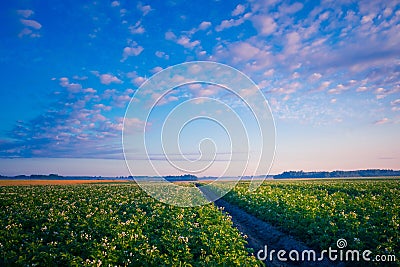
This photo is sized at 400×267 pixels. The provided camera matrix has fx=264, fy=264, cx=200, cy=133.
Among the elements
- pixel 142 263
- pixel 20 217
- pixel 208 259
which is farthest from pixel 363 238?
pixel 20 217

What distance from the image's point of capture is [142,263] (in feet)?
24.5

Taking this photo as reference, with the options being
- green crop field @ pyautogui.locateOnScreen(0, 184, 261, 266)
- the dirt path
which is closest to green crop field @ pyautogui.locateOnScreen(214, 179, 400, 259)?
the dirt path

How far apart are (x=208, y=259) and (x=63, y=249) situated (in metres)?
4.33

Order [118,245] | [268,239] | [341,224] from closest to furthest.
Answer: [118,245] < [341,224] < [268,239]

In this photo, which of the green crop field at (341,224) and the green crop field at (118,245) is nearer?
the green crop field at (118,245)

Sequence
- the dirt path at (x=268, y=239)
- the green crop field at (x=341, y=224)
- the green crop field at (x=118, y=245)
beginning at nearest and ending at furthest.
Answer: the green crop field at (x=118, y=245) < the green crop field at (x=341, y=224) < the dirt path at (x=268, y=239)

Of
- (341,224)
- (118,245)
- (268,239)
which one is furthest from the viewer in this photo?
(268,239)

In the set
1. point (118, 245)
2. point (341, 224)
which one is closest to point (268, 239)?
point (341, 224)

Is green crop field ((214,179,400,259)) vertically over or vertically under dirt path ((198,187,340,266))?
over

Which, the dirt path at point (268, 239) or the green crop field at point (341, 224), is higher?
the green crop field at point (341, 224)

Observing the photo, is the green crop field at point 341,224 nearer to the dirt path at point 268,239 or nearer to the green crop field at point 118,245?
the dirt path at point 268,239

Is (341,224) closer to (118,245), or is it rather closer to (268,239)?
(268,239)

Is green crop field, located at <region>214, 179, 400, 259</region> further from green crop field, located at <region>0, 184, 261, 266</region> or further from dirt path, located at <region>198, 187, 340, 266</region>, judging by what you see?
green crop field, located at <region>0, 184, 261, 266</region>

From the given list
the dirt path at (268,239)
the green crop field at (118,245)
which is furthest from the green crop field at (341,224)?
the green crop field at (118,245)
